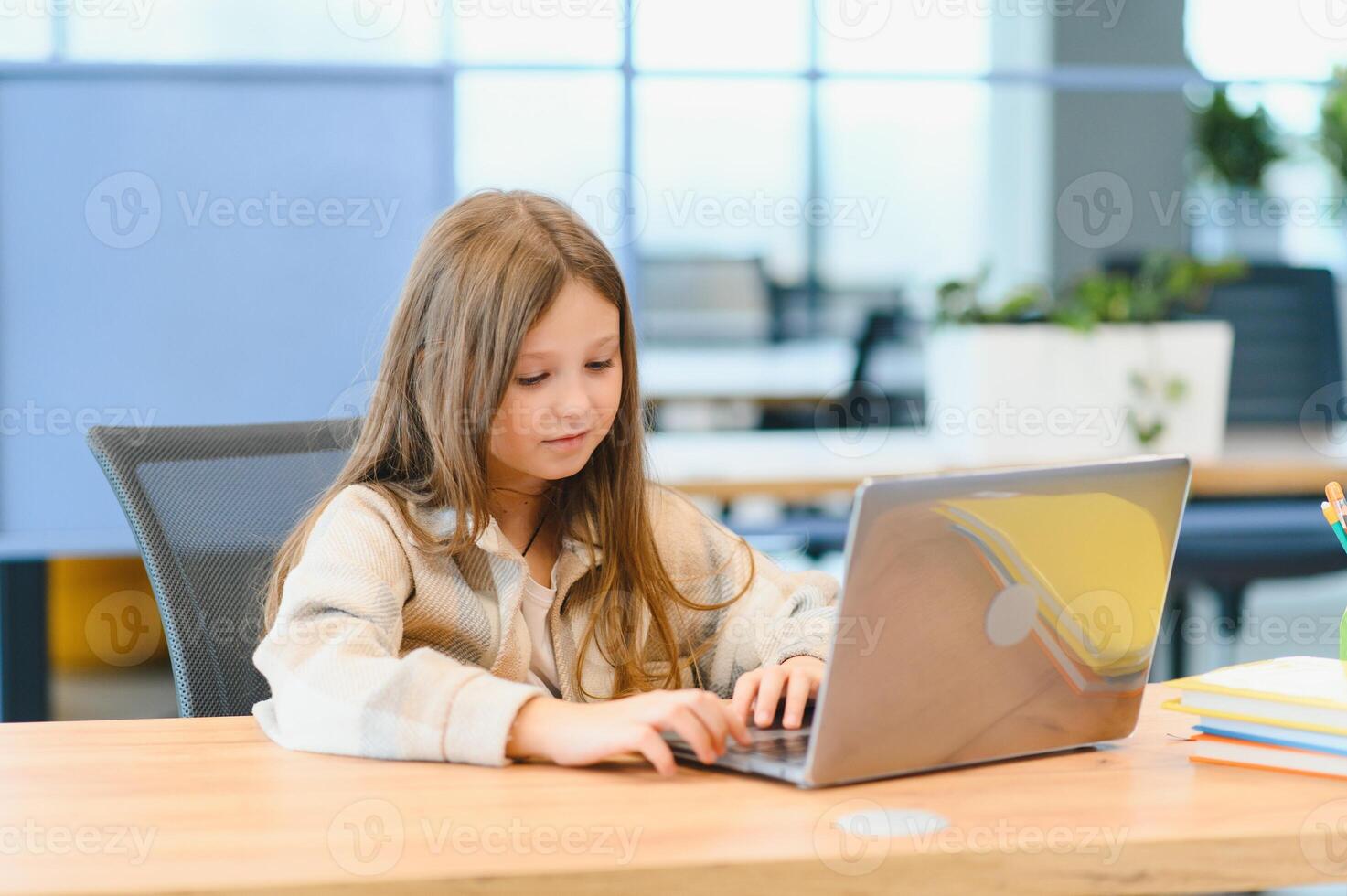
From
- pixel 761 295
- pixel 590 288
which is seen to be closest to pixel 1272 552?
pixel 590 288

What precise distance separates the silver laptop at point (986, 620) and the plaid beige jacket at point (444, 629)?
16cm

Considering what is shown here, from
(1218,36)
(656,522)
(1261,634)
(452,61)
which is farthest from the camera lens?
(1218,36)

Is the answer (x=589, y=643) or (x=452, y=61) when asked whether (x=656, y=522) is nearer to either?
(x=589, y=643)

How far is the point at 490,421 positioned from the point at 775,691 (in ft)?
1.19

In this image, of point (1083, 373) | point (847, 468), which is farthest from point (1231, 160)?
point (847, 468)

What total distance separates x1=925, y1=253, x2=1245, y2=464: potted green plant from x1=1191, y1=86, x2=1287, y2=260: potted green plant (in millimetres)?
3135

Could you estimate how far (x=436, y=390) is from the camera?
4.21 ft

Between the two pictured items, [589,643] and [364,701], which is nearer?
[364,701]

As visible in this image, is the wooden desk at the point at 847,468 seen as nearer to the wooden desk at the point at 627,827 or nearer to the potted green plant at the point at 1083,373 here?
the potted green plant at the point at 1083,373

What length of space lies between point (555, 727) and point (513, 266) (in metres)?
0.46

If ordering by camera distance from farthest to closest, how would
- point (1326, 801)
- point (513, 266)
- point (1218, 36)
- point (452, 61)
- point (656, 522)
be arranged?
point (1218, 36), point (452, 61), point (656, 522), point (513, 266), point (1326, 801)

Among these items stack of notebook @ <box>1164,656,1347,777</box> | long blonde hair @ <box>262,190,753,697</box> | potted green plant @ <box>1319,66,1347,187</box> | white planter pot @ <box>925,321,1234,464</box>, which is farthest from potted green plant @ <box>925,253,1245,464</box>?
potted green plant @ <box>1319,66,1347,187</box>

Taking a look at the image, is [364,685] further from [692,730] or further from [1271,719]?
[1271,719]

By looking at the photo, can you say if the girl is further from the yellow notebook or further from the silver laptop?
the yellow notebook
